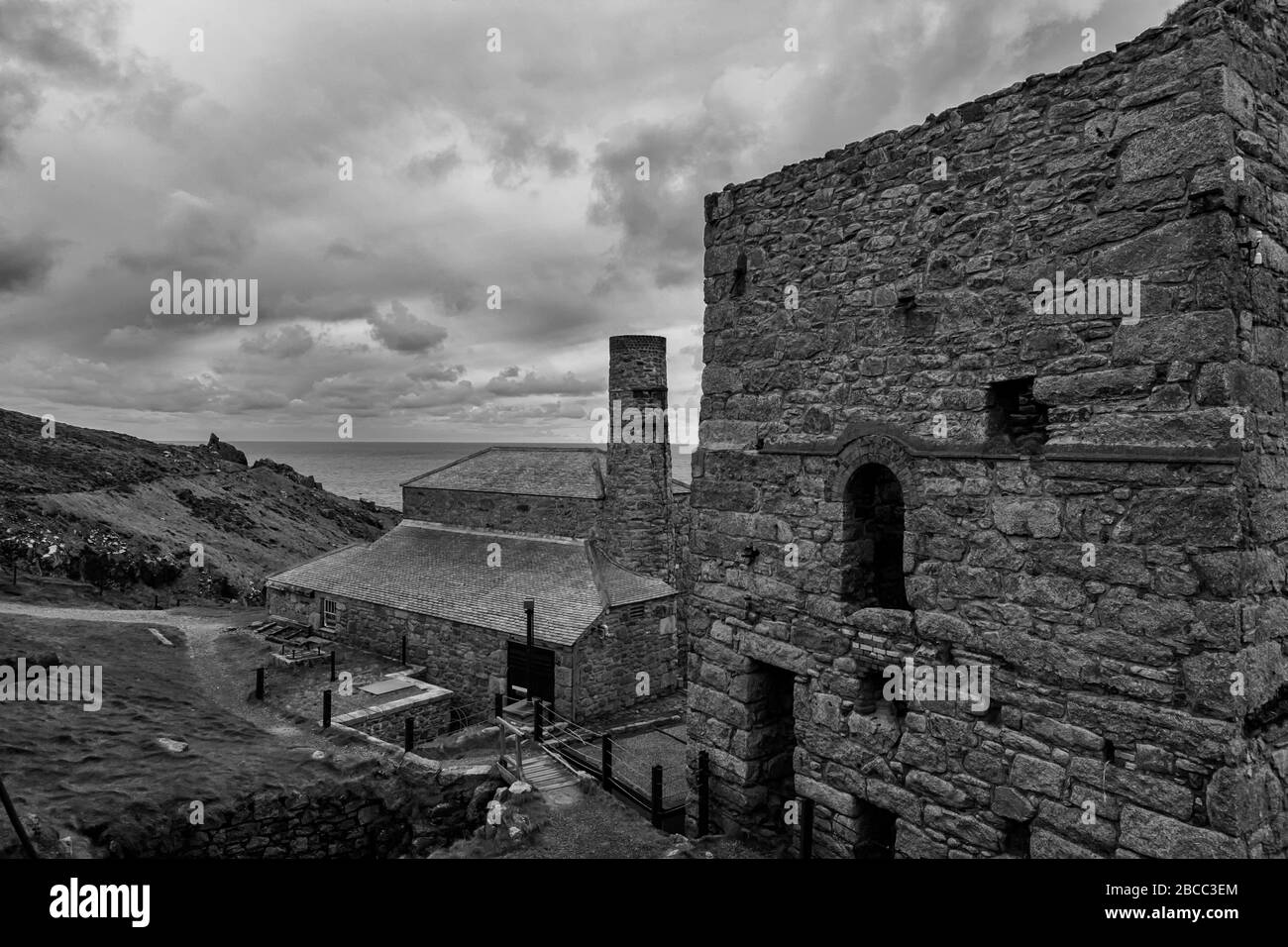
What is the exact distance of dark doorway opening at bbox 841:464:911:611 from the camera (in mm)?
7461

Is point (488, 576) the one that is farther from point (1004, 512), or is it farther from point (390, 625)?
point (1004, 512)

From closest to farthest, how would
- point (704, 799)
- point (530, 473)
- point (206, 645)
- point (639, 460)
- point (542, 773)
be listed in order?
point (704, 799) → point (542, 773) → point (639, 460) → point (206, 645) → point (530, 473)

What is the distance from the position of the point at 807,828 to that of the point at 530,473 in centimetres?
1916

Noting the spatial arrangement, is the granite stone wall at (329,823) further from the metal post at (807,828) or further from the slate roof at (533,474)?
the slate roof at (533,474)

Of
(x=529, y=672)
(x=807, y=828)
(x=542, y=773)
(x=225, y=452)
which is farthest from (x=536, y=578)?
(x=225, y=452)

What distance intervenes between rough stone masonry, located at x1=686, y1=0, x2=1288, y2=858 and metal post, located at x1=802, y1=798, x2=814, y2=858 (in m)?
0.08

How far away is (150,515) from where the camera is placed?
38.3 metres

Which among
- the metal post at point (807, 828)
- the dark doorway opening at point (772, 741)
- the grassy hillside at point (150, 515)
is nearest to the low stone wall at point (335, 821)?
the dark doorway opening at point (772, 741)

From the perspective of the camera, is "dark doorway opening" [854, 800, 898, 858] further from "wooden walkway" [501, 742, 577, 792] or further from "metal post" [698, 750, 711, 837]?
"wooden walkway" [501, 742, 577, 792]

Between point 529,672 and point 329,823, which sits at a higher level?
point 529,672

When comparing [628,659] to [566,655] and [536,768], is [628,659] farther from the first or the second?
[536,768]

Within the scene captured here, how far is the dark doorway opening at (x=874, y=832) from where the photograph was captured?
24.2 ft

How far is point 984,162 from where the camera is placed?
627 centimetres

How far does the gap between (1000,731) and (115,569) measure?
32.0 meters
